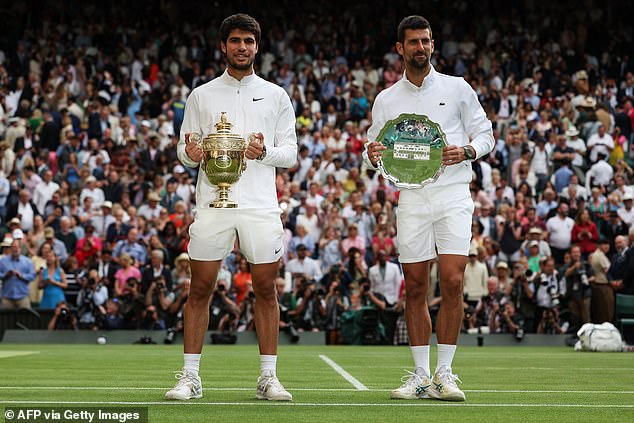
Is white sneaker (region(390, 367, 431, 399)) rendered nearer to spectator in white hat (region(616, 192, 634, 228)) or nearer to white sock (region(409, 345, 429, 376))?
white sock (region(409, 345, 429, 376))

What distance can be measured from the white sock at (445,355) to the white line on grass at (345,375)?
1.17 m

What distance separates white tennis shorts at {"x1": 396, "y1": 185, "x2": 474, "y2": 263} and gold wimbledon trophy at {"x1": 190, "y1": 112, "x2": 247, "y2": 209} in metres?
1.27

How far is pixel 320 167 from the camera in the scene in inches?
985

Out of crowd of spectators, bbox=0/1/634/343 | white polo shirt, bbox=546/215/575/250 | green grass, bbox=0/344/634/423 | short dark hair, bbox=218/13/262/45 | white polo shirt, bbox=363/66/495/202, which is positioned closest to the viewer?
green grass, bbox=0/344/634/423

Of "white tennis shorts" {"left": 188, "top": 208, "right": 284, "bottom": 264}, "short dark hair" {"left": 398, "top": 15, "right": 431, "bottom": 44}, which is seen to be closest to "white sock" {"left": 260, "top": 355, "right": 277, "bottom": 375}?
"white tennis shorts" {"left": 188, "top": 208, "right": 284, "bottom": 264}

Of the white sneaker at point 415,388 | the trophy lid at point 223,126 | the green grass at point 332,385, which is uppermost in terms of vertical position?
the trophy lid at point 223,126

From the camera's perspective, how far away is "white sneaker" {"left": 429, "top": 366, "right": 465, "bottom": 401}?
7.90m

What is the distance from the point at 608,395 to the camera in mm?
8562

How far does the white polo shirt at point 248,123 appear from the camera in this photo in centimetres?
795

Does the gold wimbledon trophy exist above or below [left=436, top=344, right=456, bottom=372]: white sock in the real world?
above

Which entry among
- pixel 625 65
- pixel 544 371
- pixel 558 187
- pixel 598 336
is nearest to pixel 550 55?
pixel 625 65

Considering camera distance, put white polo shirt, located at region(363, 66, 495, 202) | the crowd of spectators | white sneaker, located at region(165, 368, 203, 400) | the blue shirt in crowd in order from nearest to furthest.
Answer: white sneaker, located at region(165, 368, 203, 400) → white polo shirt, located at region(363, 66, 495, 202) → the crowd of spectators → the blue shirt in crowd

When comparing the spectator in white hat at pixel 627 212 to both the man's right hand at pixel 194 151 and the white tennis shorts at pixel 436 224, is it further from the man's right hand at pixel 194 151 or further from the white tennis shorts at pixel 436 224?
the man's right hand at pixel 194 151

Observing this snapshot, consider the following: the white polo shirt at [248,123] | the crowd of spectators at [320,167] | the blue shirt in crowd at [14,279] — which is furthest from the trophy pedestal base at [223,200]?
the blue shirt in crowd at [14,279]
